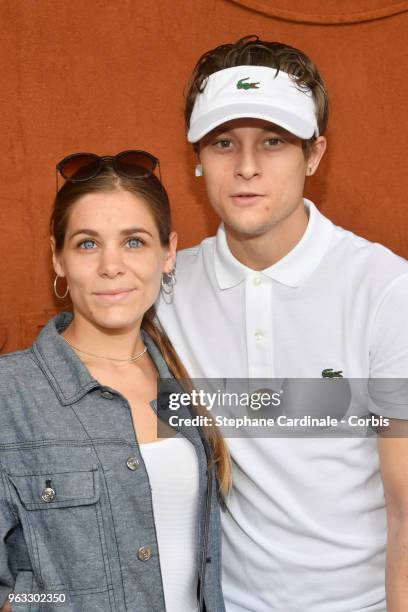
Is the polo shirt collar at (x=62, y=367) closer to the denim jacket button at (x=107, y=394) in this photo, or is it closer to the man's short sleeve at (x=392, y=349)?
the denim jacket button at (x=107, y=394)

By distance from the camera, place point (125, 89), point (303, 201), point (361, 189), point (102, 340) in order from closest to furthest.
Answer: point (102, 340) < point (303, 201) < point (125, 89) < point (361, 189)

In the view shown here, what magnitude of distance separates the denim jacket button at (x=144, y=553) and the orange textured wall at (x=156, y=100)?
2.55 feet

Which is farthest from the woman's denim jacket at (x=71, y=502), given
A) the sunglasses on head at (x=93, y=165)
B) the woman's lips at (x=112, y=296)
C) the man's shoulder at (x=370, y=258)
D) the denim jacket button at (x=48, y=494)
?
the man's shoulder at (x=370, y=258)

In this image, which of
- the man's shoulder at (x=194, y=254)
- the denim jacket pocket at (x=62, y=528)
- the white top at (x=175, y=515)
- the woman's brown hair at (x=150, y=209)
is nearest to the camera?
the denim jacket pocket at (x=62, y=528)

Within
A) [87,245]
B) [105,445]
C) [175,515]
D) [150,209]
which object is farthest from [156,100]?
[175,515]

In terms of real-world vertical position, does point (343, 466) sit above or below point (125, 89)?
below

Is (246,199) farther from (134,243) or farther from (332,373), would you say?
(332,373)

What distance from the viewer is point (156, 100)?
2.22 meters

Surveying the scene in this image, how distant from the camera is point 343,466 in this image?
190 cm

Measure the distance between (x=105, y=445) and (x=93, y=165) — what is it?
0.66 meters

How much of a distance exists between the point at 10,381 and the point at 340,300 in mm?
789

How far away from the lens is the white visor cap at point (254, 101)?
1.84m

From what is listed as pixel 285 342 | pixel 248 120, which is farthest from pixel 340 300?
pixel 248 120

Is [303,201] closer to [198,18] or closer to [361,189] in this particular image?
[361,189]
